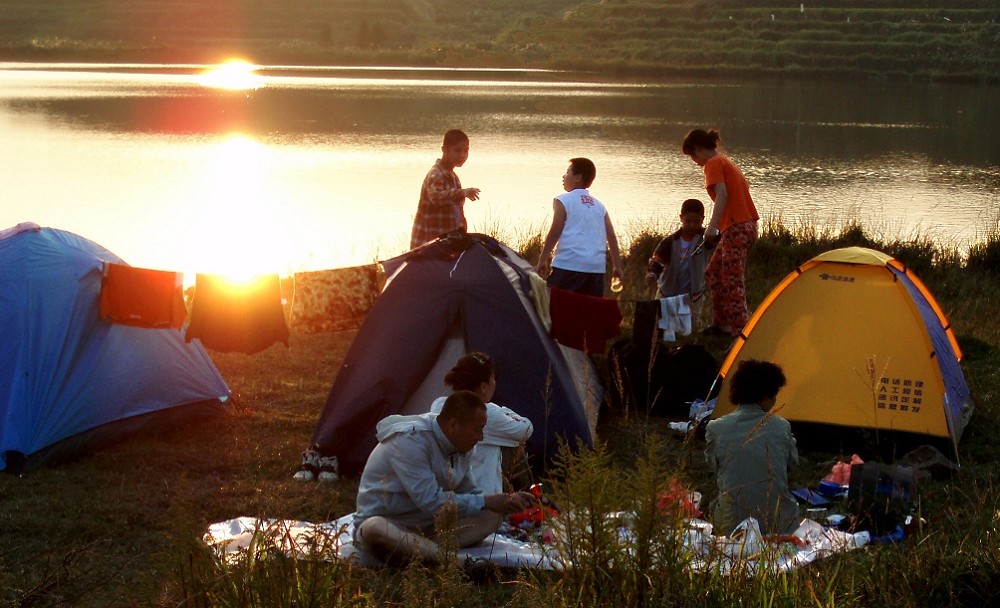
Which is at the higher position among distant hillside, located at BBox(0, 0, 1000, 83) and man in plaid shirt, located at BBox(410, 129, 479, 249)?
distant hillside, located at BBox(0, 0, 1000, 83)

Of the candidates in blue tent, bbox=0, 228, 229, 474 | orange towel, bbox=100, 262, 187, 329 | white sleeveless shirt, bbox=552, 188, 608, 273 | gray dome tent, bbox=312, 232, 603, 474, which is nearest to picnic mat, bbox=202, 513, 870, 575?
gray dome tent, bbox=312, 232, 603, 474

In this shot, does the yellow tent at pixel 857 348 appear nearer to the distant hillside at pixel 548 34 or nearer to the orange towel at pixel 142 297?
the orange towel at pixel 142 297

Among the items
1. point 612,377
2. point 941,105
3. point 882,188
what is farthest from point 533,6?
point 612,377

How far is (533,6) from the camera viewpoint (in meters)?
103

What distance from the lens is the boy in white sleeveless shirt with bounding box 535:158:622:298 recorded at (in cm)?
798

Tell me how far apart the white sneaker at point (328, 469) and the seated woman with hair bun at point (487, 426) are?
1.09 m

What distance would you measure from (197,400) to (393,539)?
9.40 ft

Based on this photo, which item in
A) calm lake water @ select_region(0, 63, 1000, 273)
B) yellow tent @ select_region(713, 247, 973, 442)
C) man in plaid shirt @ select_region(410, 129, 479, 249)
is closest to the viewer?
yellow tent @ select_region(713, 247, 973, 442)

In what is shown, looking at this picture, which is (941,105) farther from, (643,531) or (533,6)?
(533,6)

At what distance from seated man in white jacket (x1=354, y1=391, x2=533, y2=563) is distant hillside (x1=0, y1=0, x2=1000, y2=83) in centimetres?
5050

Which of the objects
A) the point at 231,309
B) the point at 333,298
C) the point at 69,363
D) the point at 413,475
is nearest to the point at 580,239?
the point at 333,298

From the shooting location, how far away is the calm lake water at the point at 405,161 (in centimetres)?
1664

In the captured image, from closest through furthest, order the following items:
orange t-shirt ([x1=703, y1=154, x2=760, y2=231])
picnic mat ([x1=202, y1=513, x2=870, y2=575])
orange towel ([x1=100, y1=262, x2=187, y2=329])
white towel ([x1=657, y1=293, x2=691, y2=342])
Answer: picnic mat ([x1=202, y1=513, x2=870, y2=575]), orange towel ([x1=100, y1=262, x2=187, y2=329]), white towel ([x1=657, y1=293, x2=691, y2=342]), orange t-shirt ([x1=703, y1=154, x2=760, y2=231])

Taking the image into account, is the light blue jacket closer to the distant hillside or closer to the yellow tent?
the yellow tent
